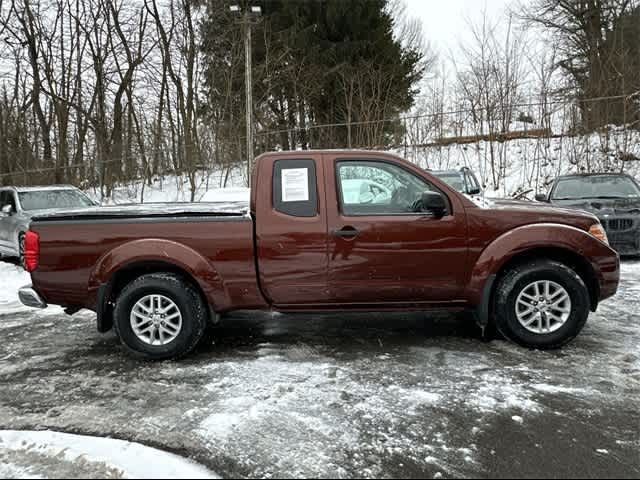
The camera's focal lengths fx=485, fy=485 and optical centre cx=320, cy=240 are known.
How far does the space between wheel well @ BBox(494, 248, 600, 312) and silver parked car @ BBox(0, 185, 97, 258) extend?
8.26m

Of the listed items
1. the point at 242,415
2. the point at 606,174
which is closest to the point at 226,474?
the point at 242,415

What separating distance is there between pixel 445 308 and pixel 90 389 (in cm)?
302

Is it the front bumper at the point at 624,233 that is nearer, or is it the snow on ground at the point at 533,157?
the front bumper at the point at 624,233

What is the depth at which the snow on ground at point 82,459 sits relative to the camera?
256 cm

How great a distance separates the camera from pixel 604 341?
14.8ft

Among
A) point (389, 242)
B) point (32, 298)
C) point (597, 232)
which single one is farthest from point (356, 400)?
point (32, 298)

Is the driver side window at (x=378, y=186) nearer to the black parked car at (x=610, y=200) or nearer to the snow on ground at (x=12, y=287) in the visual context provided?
the snow on ground at (x=12, y=287)

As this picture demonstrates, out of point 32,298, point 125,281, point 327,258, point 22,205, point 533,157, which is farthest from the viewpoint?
point 533,157

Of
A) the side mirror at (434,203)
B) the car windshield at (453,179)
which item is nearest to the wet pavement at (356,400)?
the side mirror at (434,203)

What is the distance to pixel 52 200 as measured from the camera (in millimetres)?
10523

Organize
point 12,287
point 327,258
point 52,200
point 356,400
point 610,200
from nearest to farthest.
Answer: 1. point 356,400
2. point 327,258
3. point 12,287
4. point 610,200
5. point 52,200

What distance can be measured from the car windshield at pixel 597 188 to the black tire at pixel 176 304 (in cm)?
762

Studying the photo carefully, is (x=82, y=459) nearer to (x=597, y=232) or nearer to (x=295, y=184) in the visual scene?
(x=295, y=184)

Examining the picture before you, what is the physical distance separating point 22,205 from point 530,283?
9989 mm
